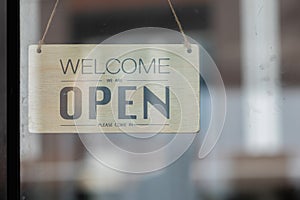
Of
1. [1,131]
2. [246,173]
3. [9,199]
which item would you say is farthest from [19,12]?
[246,173]

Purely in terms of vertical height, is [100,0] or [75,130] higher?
[100,0]

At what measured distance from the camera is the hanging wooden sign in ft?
2.99

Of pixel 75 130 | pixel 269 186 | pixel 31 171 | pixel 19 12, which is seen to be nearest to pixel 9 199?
pixel 31 171

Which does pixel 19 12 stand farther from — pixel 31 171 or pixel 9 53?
pixel 31 171

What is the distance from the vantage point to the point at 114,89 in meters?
0.92

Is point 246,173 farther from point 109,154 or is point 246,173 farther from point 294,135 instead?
point 109,154

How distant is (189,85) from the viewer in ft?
3.02

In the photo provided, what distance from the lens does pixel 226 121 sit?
925mm

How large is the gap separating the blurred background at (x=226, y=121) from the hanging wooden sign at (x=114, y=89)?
0.08 ft

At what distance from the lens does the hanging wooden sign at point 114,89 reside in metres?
0.91

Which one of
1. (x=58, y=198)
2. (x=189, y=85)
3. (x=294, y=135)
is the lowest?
(x=58, y=198)

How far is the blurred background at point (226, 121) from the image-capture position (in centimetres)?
92

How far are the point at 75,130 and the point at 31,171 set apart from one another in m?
0.12

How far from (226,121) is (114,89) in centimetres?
23
